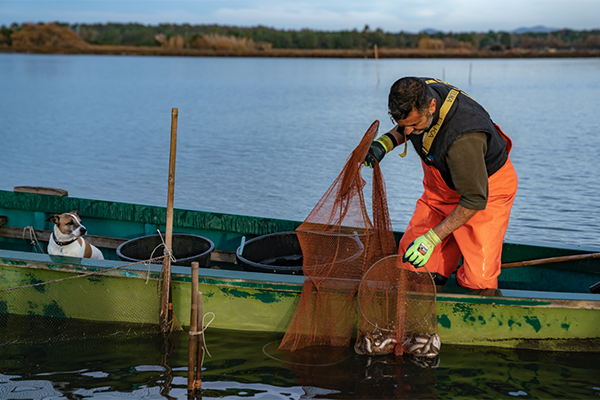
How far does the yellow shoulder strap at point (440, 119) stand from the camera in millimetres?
3461

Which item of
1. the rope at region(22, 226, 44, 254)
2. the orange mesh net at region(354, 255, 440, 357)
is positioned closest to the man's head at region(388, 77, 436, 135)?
the orange mesh net at region(354, 255, 440, 357)

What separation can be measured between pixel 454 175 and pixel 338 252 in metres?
1.15

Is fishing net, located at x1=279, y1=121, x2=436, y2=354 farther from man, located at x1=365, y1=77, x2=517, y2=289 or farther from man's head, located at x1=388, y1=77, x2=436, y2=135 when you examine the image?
man's head, located at x1=388, y1=77, x2=436, y2=135

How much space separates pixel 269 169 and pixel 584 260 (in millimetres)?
8548

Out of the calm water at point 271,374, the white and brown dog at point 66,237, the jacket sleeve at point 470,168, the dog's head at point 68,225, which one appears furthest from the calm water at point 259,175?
the jacket sleeve at point 470,168

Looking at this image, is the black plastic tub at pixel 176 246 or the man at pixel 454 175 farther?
the black plastic tub at pixel 176 246

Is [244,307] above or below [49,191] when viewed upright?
below

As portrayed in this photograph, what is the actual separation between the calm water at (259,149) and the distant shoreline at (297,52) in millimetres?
50309

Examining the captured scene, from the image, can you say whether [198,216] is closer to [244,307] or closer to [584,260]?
[244,307]

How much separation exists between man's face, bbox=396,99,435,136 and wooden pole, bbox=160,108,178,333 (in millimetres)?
1669

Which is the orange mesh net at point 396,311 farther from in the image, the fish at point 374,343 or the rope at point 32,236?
the rope at point 32,236

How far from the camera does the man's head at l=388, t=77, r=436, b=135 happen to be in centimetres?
322

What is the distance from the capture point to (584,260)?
15.0 ft

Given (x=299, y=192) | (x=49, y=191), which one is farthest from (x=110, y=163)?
(x=49, y=191)
